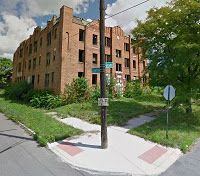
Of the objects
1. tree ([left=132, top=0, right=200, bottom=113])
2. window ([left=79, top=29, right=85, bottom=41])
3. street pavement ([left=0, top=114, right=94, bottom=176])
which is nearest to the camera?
street pavement ([left=0, top=114, right=94, bottom=176])

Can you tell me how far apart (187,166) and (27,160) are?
5.18 metres

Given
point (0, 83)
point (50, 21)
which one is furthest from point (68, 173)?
point (0, 83)

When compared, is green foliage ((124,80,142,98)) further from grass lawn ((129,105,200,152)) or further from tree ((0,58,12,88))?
tree ((0,58,12,88))

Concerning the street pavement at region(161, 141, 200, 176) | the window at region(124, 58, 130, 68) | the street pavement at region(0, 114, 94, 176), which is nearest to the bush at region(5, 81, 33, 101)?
the window at region(124, 58, 130, 68)

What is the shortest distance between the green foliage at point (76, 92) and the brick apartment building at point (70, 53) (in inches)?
38.8

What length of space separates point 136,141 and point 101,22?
517 centimetres

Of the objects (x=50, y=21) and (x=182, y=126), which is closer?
(x=182, y=126)

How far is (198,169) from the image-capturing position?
7504 millimetres

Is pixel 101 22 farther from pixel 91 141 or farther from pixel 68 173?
pixel 68 173

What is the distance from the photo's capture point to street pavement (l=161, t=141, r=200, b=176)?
7.17 meters

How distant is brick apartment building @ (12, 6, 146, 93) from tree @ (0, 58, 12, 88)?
25.5 m

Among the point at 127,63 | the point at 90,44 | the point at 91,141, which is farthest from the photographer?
the point at 127,63

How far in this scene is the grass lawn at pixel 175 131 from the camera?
10.0 meters

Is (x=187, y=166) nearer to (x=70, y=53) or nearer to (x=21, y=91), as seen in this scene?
(x=70, y=53)
